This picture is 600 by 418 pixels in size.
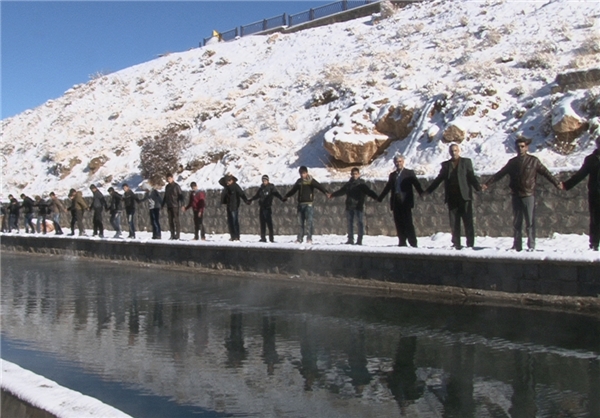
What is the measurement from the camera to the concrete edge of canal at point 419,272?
27.5 feet

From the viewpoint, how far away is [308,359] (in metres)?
6.48

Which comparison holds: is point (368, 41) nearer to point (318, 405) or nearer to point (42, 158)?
point (42, 158)

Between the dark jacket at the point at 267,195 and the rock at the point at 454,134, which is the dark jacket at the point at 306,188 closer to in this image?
the dark jacket at the point at 267,195

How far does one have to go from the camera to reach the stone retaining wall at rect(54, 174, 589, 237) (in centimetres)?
1193

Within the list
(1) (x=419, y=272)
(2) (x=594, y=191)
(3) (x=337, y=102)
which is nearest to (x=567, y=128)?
(2) (x=594, y=191)

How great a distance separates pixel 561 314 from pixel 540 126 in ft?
32.4

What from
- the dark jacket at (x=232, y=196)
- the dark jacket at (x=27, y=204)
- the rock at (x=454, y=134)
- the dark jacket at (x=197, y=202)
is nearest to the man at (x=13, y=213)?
the dark jacket at (x=27, y=204)

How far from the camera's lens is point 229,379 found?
5.87 meters

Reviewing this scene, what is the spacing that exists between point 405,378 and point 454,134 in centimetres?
1335

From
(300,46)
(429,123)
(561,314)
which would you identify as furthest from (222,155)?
(561,314)

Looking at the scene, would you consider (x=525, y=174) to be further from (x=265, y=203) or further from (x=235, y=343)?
(x=265, y=203)

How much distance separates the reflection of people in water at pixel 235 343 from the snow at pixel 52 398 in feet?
6.50

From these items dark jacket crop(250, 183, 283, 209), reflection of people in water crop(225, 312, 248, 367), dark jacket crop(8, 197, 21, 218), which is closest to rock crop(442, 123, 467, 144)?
dark jacket crop(250, 183, 283, 209)

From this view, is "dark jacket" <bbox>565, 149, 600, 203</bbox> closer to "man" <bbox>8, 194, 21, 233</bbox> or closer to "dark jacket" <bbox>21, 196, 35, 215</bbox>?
"dark jacket" <bbox>21, 196, 35, 215</bbox>
